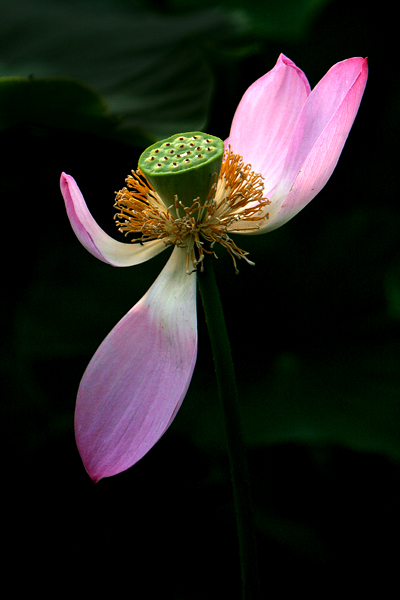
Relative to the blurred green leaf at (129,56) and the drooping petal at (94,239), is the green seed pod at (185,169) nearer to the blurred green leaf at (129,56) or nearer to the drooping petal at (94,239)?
the drooping petal at (94,239)

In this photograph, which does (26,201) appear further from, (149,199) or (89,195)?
(149,199)

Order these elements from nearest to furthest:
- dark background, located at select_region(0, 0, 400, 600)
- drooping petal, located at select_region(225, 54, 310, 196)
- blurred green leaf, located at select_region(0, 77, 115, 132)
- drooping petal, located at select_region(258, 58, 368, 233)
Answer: drooping petal, located at select_region(258, 58, 368, 233)
drooping petal, located at select_region(225, 54, 310, 196)
blurred green leaf, located at select_region(0, 77, 115, 132)
dark background, located at select_region(0, 0, 400, 600)

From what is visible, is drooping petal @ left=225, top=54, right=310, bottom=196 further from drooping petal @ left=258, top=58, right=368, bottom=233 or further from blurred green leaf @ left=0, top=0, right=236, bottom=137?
blurred green leaf @ left=0, top=0, right=236, bottom=137

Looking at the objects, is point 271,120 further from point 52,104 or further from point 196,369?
point 196,369

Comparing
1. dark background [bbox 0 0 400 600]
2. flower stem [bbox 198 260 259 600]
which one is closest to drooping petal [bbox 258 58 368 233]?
flower stem [bbox 198 260 259 600]

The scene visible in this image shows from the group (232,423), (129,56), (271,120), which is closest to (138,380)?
(232,423)

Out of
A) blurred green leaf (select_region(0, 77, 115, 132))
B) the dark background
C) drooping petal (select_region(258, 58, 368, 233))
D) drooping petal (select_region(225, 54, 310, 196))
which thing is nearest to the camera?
drooping petal (select_region(258, 58, 368, 233))
